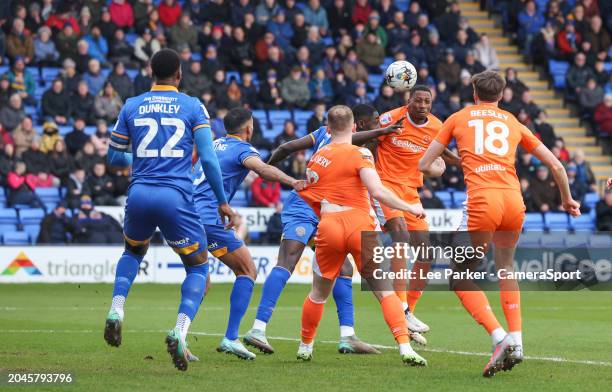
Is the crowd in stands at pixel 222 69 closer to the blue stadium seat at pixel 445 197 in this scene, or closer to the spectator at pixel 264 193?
the spectator at pixel 264 193

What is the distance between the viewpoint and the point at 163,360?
1080cm

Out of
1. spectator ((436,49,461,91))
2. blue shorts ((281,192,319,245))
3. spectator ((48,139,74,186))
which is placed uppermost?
blue shorts ((281,192,319,245))

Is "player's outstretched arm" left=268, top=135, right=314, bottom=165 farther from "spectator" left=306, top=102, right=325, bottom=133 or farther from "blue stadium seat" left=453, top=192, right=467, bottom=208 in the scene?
"blue stadium seat" left=453, top=192, right=467, bottom=208

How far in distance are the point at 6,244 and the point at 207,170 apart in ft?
49.9

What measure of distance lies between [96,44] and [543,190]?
1108cm

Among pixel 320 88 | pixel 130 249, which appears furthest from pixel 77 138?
pixel 130 249

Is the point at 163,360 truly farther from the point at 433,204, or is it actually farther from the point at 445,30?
the point at 445,30

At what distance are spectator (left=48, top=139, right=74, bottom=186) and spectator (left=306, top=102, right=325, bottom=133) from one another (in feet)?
18.0

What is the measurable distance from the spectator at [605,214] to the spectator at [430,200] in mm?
3722

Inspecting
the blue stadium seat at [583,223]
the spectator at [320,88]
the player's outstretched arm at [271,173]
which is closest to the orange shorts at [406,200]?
the player's outstretched arm at [271,173]

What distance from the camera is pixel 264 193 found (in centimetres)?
2598

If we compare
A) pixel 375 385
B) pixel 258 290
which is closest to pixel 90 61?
pixel 258 290

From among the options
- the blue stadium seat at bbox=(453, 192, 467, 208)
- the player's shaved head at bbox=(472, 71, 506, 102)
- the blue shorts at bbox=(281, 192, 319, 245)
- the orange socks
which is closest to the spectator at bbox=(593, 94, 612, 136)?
the blue stadium seat at bbox=(453, 192, 467, 208)

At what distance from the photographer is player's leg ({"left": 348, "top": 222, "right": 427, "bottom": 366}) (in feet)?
33.1
